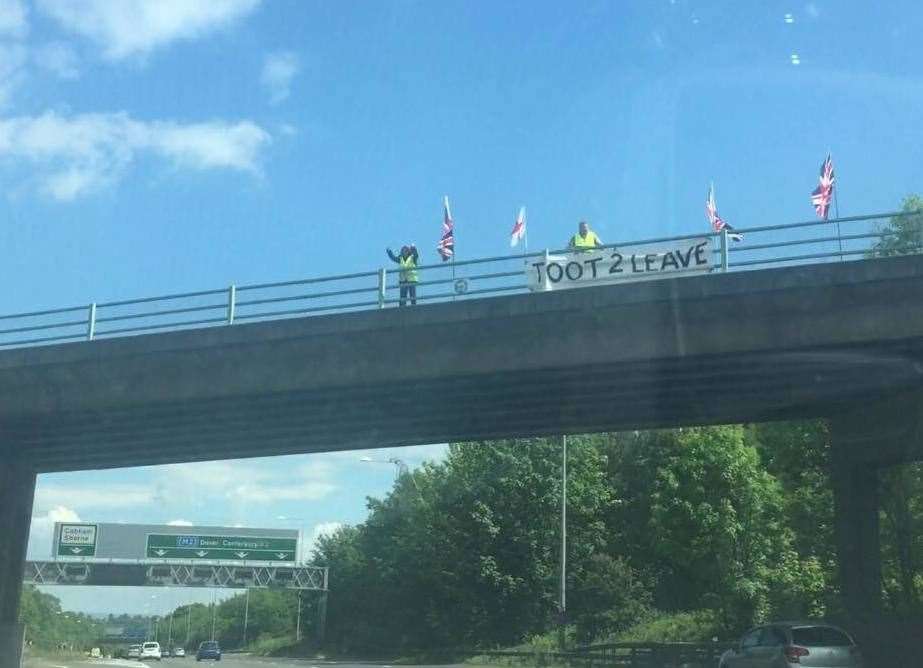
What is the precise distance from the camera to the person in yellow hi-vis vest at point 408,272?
26.4 metres

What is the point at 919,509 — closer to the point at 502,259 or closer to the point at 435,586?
the point at 502,259

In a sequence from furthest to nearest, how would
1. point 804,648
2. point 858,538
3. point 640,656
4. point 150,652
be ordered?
point 150,652, point 640,656, point 858,538, point 804,648

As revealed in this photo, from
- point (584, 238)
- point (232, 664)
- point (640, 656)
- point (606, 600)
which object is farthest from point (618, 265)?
point (232, 664)

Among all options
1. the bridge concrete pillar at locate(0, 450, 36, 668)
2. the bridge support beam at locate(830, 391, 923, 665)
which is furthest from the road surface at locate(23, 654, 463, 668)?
the bridge support beam at locate(830, 391, 923, 665)

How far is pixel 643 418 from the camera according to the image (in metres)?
30.5

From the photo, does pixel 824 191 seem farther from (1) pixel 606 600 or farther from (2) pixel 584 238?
(1) pixel 606 600

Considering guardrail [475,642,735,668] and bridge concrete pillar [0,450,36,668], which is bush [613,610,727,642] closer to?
guardrail [475,642,735,668]

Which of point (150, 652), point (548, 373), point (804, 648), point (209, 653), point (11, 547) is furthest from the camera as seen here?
point (150, 652)

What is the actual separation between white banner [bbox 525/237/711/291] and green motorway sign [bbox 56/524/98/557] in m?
61.3

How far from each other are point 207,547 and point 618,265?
195ft

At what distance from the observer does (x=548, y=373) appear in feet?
83.4

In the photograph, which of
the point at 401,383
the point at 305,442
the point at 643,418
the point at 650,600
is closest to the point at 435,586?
the point at 650,600

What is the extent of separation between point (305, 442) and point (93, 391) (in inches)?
287

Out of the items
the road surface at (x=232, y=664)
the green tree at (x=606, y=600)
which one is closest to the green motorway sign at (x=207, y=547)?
the road surface at (x=232, y=664)
